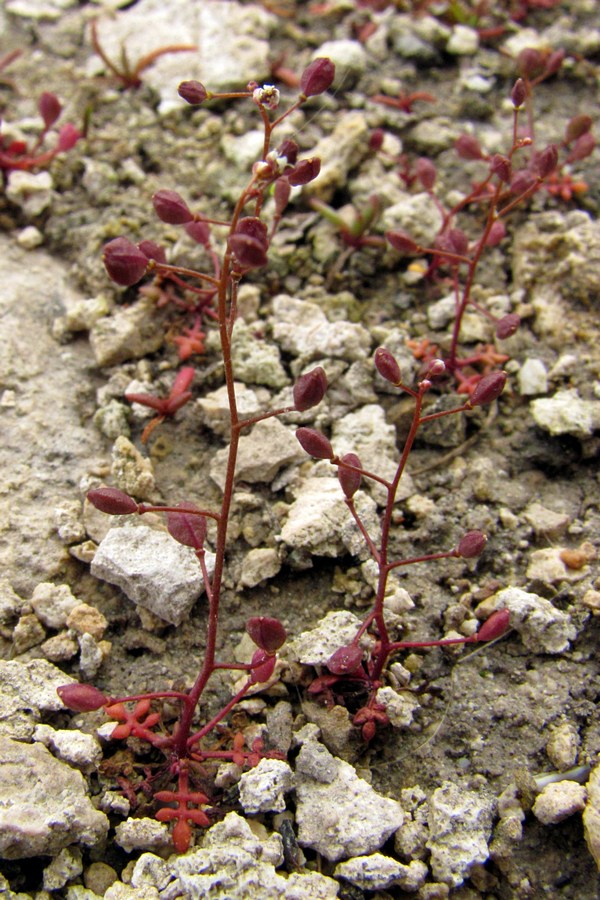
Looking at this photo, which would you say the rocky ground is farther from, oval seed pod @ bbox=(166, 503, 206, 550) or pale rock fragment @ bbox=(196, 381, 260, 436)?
oval seed pod @ bbox=(166, 503, 206, 550)

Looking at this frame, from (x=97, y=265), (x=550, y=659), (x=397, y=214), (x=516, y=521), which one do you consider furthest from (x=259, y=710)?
(x=397, y=214)

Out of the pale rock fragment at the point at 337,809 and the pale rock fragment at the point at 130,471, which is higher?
the pale rock fragment at the point at 130,471

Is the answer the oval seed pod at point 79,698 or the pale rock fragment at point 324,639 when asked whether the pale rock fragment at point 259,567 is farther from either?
the oval seed pod at point 79,698

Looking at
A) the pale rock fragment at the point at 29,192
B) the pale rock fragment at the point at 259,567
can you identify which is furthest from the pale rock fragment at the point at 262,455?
the pale rock fragment at the point at 29,192

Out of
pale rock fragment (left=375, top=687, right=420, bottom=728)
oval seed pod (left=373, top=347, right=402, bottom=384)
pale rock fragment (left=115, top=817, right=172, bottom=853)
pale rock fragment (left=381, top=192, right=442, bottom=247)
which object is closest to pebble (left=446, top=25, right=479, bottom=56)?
pale rock fragment (left=381, top=192, right=442, bottom=247)

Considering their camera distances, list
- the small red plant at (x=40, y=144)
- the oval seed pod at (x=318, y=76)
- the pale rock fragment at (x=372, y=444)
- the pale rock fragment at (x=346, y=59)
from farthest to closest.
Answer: the pale rock fragment at (x=346, y=59) → the small red plant at (x=40, y=144) → the pale rock fragment at (x=372, y=444) → the oval seed pod at (x=318, y=76)

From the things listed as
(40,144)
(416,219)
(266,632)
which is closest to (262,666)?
(266,632)
